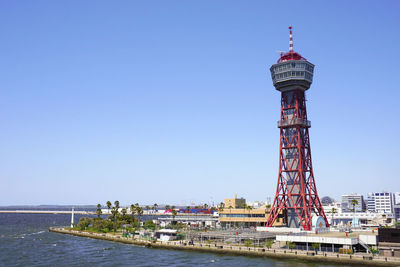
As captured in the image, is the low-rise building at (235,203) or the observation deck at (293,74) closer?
the observation deck at (293,74)

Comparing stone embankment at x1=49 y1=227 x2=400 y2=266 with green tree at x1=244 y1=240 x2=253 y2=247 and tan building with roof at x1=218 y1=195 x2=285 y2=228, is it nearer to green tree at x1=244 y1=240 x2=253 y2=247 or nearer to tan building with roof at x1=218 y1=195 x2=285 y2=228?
green tree at x1=244 y1=240 x2=253 y2=247

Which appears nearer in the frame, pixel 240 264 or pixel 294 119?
pixel 240 264

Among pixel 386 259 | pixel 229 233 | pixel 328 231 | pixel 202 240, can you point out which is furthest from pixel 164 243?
pixel 386 259

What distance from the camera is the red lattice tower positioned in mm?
129000

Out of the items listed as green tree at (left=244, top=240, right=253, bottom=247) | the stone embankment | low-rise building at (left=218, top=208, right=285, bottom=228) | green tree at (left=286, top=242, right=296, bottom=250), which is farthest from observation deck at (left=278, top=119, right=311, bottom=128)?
the stone embankment

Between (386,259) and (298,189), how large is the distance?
54.2 meters

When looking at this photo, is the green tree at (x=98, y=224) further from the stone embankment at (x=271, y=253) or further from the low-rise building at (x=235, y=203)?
the low-rise building at (x=235, y=203)

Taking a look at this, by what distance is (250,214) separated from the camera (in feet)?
495

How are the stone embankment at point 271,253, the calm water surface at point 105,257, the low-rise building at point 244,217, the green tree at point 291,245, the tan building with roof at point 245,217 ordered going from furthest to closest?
the low-rise building at point 244,217
the tan building with roof at point 245,217
the green tree at point 291,245
the calm water surface at point 105,257
the stone embankment at point 271,253

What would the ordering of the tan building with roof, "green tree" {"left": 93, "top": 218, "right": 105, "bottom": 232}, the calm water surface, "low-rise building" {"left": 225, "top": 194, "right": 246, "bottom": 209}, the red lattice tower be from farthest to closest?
"low-rise building" {"left": 225, "top": 194, "right": 246, "bottom": 209}, "green tree" {"left": 93, "top": 218, "right": 105, "bottom": 232}, the tan building with roof, the red lattice tower, the calm water surface

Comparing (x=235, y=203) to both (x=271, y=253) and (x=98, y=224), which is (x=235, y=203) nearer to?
(x=98, y=224)

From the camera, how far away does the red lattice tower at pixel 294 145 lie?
129 m

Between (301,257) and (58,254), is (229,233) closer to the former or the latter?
(301,257)

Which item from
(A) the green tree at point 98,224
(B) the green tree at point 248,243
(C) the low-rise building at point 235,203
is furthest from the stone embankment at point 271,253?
(C) the low-rise building at point 235,203
